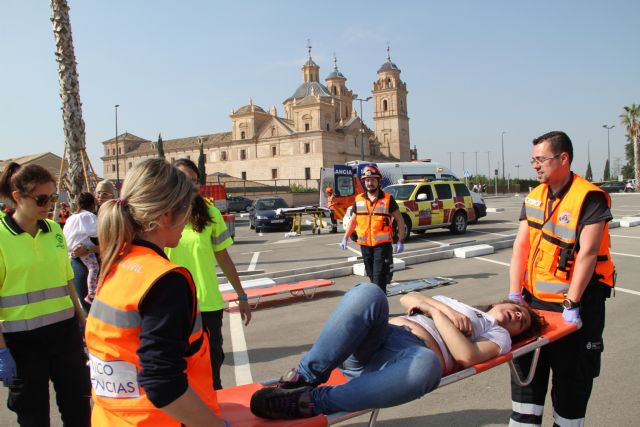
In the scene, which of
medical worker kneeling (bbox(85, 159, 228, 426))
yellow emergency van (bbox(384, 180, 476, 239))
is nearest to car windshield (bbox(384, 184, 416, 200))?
yellow emergency van (bbox(384, 180, 476, 239))

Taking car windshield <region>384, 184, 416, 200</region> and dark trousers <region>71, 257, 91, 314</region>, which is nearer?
dark trousers <region>71, 257, 91, 314</region>

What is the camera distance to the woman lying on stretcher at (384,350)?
2412 millimetres

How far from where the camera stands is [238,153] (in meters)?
91.9

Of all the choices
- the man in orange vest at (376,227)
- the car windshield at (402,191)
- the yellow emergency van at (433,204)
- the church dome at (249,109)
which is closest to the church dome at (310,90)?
the church dome at (249,109)

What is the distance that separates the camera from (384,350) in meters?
2.72

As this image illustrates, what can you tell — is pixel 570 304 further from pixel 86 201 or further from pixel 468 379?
pixel 86 201

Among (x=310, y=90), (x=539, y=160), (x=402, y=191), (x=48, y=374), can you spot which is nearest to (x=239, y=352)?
(x=48, y=374)

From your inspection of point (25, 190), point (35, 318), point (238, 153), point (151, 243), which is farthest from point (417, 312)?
point (238, 153)

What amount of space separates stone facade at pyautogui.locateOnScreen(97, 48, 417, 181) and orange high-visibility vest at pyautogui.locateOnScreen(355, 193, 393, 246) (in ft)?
223

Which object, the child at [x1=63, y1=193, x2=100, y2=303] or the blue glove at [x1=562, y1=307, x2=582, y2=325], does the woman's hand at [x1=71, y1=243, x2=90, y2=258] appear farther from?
the blue glove at [x1=562, y1=307, x2=582, y2=325]

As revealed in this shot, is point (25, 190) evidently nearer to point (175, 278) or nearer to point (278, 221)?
point (175, 278)

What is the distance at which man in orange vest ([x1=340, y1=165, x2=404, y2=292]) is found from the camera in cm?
669

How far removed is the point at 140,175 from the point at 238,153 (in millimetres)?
92042

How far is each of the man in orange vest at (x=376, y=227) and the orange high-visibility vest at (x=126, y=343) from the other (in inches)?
200
